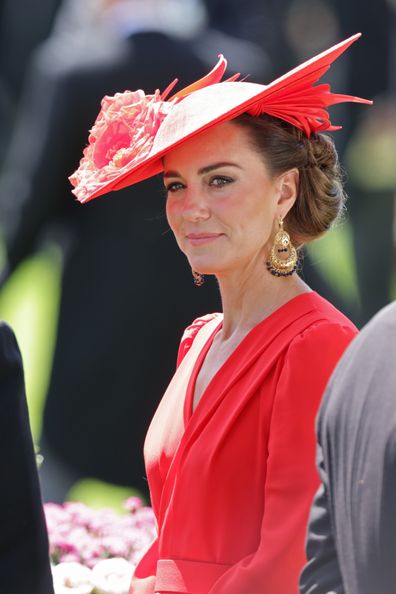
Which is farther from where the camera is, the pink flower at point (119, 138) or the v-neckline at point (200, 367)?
the pink flower at point (119, 138)

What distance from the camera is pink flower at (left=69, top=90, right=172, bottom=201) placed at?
296 cm

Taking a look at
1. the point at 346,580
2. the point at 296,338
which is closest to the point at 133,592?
the point at 296,338

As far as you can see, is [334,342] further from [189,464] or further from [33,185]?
[33,185]

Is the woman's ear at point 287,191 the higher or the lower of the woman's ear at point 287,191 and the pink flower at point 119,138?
the lower

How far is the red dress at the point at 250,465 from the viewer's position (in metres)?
2.45

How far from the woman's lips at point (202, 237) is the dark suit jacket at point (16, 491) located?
69 centimetres

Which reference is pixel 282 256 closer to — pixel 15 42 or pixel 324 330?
pixel 324 330

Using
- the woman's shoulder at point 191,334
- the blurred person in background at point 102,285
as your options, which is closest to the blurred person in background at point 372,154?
the blurred person in background at point 102,285

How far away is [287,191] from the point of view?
9.43 ft

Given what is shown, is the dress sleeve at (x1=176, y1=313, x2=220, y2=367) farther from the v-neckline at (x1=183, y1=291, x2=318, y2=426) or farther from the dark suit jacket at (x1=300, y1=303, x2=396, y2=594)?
the dark suit jacket at (x1=300, y1=303, x2=396, y2=594)

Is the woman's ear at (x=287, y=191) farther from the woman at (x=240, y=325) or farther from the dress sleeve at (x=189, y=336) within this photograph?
the dress sleeve at (x=189, y=336)

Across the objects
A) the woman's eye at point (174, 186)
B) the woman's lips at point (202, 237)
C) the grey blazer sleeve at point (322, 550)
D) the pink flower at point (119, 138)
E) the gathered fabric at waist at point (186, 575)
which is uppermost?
the pink flower at point (119, 138)

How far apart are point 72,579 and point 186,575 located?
0.41m

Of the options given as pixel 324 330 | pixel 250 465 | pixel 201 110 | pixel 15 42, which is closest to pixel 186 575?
pixel 250 465
